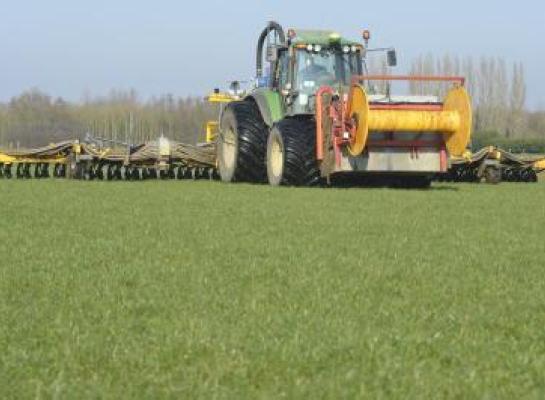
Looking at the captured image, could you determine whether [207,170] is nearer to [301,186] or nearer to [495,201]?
[301,186]

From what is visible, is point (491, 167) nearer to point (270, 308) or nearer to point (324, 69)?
point (324, 69)

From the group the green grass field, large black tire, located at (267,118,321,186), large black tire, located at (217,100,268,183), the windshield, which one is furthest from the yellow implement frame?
the green grass field

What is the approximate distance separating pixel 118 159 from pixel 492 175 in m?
7.60

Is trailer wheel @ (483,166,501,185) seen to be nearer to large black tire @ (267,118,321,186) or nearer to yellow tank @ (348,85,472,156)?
yellow tank @ (348,85,472,156)

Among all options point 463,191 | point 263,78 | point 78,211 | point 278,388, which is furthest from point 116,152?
point 278,388

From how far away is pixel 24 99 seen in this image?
8388 centimetres

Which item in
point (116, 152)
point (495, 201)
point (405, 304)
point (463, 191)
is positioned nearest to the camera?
point (405, 304)

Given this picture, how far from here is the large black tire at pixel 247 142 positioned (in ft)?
57.8

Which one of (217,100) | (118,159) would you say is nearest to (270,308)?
(118,159)

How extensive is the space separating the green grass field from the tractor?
524 centimetres

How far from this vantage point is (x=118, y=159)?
1938 centimetres

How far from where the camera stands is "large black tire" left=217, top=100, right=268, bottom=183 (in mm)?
17609

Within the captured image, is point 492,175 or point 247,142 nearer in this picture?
point 247,142

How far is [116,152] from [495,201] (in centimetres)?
899
